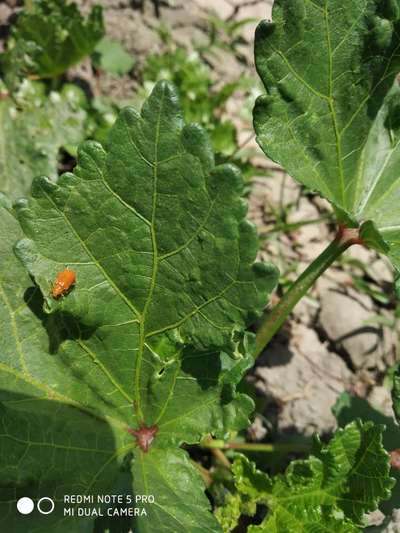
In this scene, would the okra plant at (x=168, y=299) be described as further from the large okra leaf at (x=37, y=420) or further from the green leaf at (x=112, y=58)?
the green leaf at (x=112, y=58)

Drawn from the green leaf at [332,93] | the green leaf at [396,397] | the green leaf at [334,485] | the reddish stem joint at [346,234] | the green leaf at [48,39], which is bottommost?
the green leaf at [334,485]

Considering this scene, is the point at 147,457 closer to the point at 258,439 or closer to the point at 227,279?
the point at 227,279

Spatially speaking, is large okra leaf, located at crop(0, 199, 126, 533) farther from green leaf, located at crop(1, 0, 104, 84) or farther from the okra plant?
green leaf, located at crop(1, 0, 104, 84)

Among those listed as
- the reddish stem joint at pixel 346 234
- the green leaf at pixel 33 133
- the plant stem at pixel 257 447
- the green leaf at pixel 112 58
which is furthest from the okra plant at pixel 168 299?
the green leaf at pixel 112 58

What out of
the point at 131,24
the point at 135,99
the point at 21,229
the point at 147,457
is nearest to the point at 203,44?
the point at 131,24
